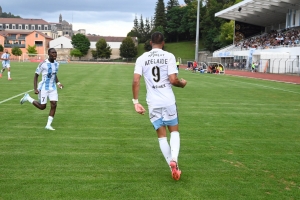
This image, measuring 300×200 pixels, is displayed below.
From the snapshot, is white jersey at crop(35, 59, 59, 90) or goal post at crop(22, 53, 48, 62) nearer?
white jersey at crop(35, 59, 59, 90)

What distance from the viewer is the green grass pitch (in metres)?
4.71

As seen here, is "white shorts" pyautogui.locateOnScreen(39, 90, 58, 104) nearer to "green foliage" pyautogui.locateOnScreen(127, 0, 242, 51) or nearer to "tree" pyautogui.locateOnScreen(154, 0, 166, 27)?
"green foliage" pyautogui.locateOnScreen(127, 0, 242, 51)

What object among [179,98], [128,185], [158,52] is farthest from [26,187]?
[179,98]

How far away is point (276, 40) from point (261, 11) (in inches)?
327

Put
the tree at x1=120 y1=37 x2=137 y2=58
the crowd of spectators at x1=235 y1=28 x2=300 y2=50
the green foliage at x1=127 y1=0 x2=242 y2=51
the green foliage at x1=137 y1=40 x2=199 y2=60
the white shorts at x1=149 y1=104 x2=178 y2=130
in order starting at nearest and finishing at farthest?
1. the white shorts at x1=149 y1=104 x2=178 y2=130
2. the crowd of spectators at x1=235 y1=28 x2=300 y2=50
3. the green foliage at x1=127 y1=0 x2=242 y2=51
4. the green foliage at x1=137 y1=40 x2=199 y2=60
5. the tree at x1=120 y1=37 x2=137 y2=58

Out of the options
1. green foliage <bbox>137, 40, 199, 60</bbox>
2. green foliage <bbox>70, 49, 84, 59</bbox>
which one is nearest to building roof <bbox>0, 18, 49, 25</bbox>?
green foliage <bbox>70, 49, 84, 59</bbox>

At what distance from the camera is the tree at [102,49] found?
105625 mm

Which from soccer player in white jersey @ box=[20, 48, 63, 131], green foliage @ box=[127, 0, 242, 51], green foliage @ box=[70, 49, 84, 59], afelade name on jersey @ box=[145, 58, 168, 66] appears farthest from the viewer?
green foliage @ box=[70, 49, 84, 59]

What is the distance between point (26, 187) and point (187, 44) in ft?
353

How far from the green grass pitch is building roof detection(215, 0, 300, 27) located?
4226 cm

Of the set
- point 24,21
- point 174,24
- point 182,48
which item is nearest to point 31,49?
point 182,48

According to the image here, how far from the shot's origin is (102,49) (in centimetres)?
10644

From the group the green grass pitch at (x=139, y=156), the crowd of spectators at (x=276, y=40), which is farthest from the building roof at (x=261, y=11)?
the green grass pitch at (x=139, y=156)

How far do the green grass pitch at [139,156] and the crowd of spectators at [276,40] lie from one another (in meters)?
36.0
